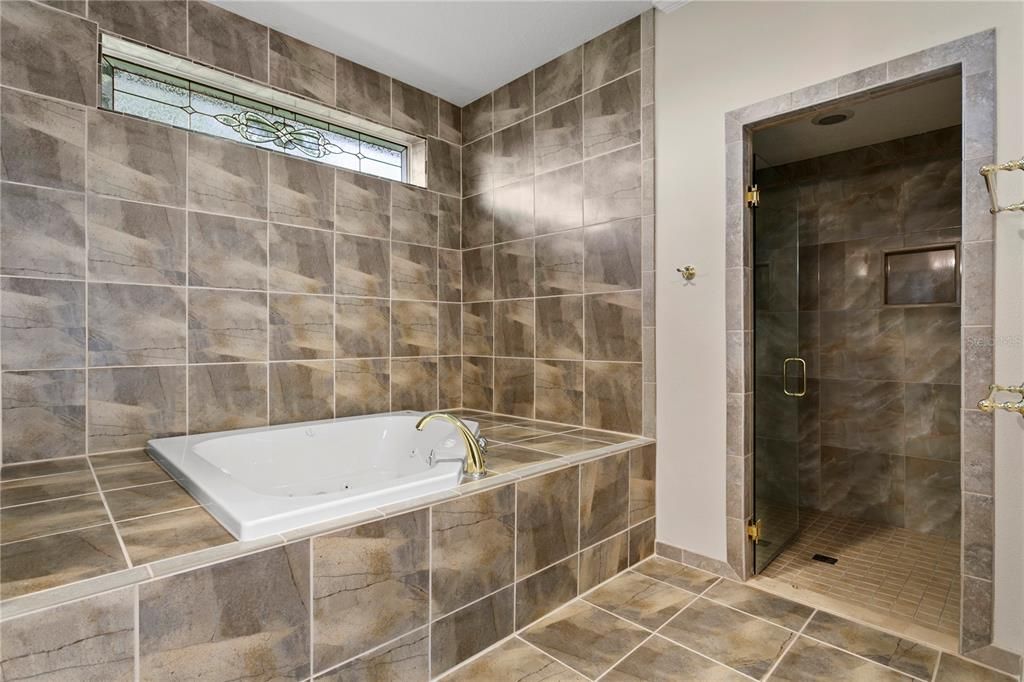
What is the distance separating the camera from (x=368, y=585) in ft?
4.68

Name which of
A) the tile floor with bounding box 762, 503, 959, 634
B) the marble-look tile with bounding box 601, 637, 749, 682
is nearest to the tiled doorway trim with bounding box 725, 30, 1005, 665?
the tile floor with bounding box 762, 503, 959, 634

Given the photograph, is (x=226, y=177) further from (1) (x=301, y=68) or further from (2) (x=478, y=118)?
(2) (x=478, y=118)

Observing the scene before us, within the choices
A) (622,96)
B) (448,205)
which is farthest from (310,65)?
(622,96)

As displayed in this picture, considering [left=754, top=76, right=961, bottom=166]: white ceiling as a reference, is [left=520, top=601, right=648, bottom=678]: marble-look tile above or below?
below

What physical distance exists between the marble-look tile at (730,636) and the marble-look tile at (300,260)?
90.4 inches

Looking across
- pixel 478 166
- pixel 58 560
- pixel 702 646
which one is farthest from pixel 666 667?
pixel 478 166

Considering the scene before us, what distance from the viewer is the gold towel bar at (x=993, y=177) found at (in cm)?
157

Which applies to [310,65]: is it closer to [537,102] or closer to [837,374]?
[537,102]

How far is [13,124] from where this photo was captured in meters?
1.99

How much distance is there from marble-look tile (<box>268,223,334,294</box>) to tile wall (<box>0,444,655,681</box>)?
1.65 m

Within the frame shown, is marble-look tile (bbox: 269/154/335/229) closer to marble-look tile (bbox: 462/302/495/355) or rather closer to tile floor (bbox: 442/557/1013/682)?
marble-look tile (bbox: 462/302/495/355)

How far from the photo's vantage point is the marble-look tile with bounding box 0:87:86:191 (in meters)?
1.98

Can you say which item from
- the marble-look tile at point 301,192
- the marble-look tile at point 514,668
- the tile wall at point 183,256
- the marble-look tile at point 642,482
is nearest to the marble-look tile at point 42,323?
the tile wall at point 183,256

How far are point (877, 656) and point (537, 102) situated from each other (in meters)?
3.01
